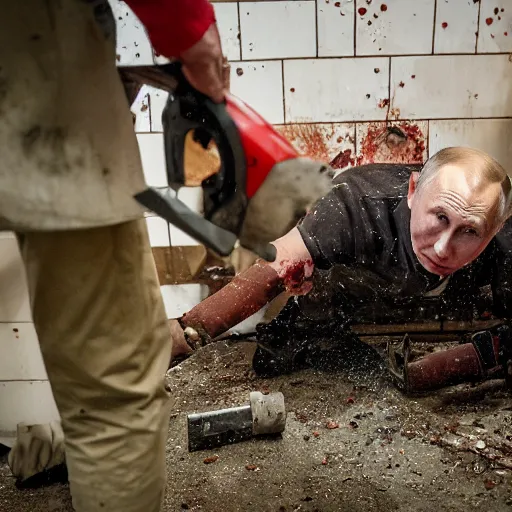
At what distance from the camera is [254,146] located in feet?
2.03

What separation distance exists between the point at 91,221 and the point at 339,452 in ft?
3.09

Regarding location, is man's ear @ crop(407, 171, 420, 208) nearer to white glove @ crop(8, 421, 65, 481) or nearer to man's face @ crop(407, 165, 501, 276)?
man's face @ crop(407, 165, 501, 276)

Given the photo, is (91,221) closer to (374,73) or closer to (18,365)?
(374,73)

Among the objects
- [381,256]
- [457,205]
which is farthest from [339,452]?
[457,205]

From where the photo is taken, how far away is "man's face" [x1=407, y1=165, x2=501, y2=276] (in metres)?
1.17

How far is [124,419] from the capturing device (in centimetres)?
63

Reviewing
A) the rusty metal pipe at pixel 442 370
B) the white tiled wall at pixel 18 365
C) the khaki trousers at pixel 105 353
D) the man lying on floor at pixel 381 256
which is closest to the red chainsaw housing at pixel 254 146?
the khaki trousers at pixel 105 353

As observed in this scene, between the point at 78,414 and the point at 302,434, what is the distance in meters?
0.80

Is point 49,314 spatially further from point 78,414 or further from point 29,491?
point 29,491

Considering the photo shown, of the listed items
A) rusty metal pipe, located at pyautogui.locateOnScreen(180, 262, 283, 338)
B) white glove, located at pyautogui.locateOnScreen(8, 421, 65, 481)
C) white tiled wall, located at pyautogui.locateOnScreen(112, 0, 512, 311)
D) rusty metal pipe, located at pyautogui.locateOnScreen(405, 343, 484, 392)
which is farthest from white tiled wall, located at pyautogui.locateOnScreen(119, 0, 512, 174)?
white glove, located at pyautogui.locateOnScreen(8, 421, 65, 481)

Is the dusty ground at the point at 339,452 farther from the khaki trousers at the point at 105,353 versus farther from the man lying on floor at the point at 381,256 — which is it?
the khaki trousers at the point at 105,353

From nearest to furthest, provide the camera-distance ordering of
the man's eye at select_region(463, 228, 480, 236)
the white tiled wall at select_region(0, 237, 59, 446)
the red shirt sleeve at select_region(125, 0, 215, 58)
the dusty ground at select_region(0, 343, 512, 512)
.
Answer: the red shirt sleeve at select_region(125, 0, 215, 58) → the dusty ground at select_region(0, 343, 512, 512) → the man's eye at select_region(463, 228, 480, 236) → the white tiled wall at select_region(0, 237, 59, 446)

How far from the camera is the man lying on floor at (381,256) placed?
3.98ft

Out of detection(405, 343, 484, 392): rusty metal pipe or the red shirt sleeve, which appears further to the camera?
detection(405, 343, 484, 392): rusty metal pipe
